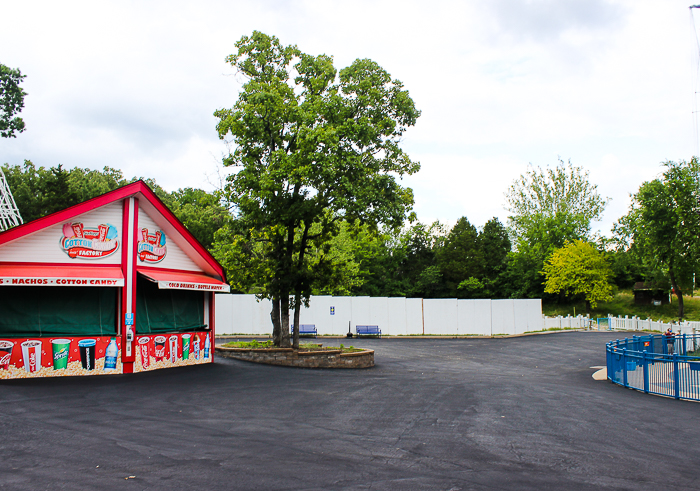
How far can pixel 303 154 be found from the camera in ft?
56.1

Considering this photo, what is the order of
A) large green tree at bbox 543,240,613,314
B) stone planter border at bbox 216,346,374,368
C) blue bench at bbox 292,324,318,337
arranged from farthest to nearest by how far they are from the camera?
large green tree at bbox 543,240,613,314 < blue bench at bbox 292,324,318,337 < stone planter border at bbox 216,346,374,368

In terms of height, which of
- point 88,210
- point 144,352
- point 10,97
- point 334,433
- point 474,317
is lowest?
point 474,317

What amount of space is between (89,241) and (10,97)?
88.4 feet

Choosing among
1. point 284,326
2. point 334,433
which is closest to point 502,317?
point 284,326

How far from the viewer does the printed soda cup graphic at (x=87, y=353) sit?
14.2 meters

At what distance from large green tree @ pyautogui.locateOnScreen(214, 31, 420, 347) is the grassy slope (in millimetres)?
40977

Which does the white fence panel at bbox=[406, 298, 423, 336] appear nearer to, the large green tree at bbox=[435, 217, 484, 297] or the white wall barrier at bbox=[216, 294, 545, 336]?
the white wall barrier at bbox=[216, 294, 545, 336]

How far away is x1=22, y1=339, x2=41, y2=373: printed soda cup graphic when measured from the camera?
44.7ft

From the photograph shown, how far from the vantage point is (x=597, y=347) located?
1127 inches

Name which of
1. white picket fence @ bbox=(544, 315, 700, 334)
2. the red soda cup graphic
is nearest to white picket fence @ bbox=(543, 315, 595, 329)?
white picket fence @ bbox=(544, 315, 700, 334)

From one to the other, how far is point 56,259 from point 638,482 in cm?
1432

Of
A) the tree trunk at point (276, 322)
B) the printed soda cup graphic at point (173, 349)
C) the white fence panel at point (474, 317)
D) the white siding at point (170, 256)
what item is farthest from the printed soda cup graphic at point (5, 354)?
the white fence panel at point (474, 317)

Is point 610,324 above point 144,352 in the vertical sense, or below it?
below

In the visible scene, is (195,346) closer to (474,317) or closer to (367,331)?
(367,331)
